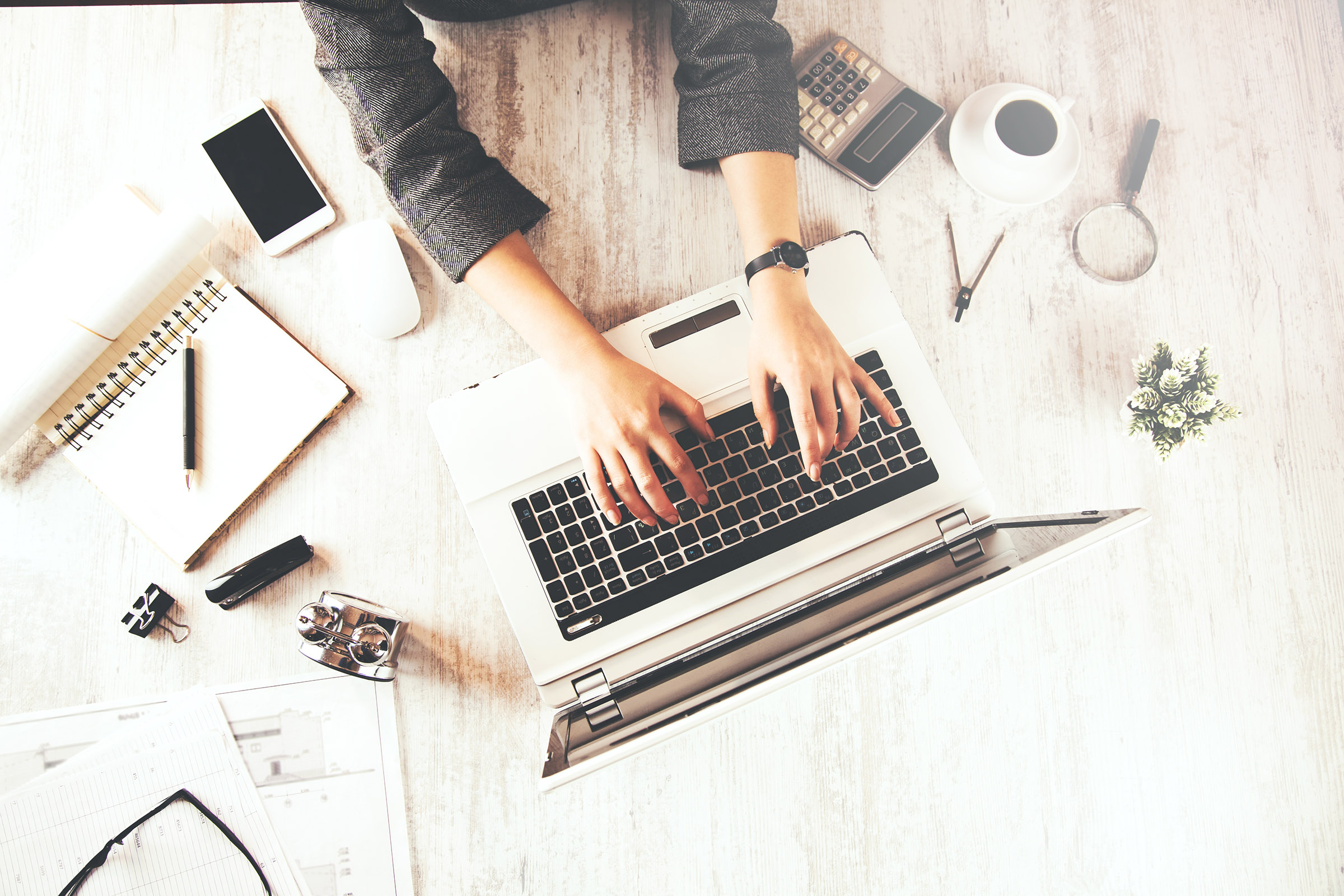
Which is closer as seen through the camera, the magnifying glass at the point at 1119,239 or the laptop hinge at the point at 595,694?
the laptop hinge at the point at 595,694

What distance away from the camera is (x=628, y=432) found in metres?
0.83

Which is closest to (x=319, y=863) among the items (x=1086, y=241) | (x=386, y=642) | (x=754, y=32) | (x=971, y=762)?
(x=386, y=642)

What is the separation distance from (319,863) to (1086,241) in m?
1.34

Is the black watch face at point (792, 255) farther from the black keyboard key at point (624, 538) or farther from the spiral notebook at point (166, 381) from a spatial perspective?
the spiral notebook at point (166, 381)

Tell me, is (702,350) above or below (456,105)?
below

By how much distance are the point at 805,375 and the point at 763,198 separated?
0.84ft

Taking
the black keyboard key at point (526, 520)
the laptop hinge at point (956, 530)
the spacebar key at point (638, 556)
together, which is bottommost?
the laptop hinge at point (956, 530)

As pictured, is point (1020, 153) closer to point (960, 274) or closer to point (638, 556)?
point (960, 274)

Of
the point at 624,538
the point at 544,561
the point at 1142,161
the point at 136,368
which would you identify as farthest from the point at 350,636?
the point at 1142,161

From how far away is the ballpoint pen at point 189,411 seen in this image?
893mm

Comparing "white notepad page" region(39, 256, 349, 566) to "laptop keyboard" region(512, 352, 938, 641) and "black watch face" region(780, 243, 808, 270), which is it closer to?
"laptop keyboard" region(512, 352, 938, 641)

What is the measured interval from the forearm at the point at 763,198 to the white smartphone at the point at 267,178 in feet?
1.86

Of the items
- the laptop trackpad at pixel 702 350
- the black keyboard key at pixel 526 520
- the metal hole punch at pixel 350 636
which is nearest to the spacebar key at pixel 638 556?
the black keyboard key at pixel 526 520

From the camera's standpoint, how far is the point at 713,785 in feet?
3.00
